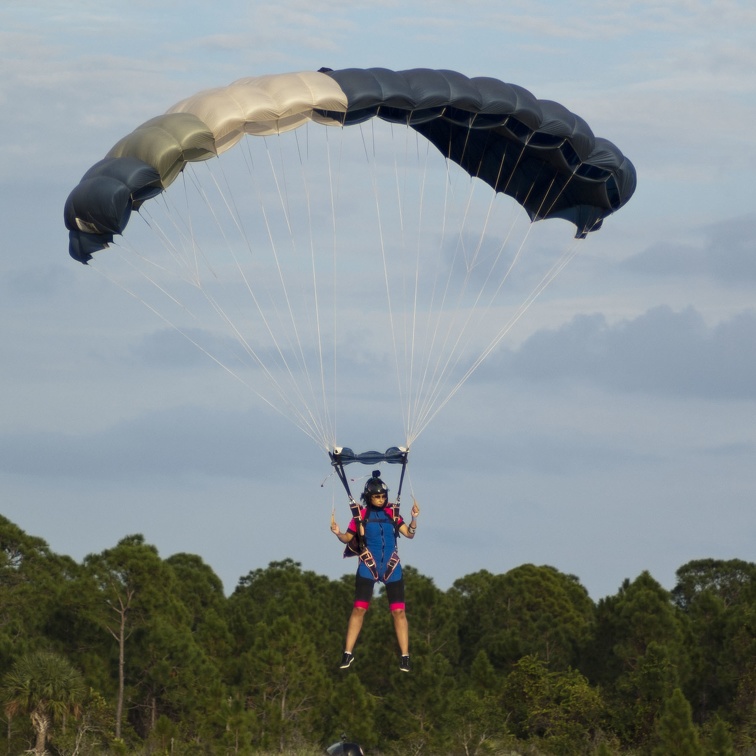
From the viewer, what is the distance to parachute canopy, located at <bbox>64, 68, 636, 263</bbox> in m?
25.8

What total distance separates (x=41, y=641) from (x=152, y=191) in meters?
30.5

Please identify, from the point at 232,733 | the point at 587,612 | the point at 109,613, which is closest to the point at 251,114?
the point at 232,733

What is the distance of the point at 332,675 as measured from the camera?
2355 inches

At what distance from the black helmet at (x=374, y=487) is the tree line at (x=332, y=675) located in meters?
19.6

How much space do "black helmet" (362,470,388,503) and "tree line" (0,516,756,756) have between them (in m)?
19.6

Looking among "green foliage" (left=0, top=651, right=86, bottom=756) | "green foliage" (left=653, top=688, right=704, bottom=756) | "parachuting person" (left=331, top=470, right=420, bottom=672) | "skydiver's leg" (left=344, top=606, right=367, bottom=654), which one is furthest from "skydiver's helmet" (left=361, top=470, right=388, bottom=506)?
"green foliage" (left=0, top=651, right=86, bottom=756)

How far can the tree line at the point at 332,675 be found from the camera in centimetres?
4653

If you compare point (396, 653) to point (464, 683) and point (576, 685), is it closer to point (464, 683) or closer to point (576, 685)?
point (464, 683)

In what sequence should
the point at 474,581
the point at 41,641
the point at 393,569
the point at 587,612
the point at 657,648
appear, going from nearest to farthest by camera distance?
the point at 393,569
the point at 657,648
the point at 41,641
the point at 587,612
the point at 474,581

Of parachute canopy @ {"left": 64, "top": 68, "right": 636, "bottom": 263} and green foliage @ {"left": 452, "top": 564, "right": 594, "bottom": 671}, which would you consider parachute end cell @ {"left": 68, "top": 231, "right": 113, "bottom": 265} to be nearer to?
parachute canopy @ {"left": 64, "top": 68, "right": 636, "bottom": 263}

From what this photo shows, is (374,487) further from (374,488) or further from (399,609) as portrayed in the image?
(399,609)

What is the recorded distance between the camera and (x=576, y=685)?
50438mm

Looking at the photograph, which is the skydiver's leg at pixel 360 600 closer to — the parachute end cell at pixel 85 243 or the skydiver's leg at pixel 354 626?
the skydiver's leg at pixel 354 626

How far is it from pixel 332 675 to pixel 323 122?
35.9 m
